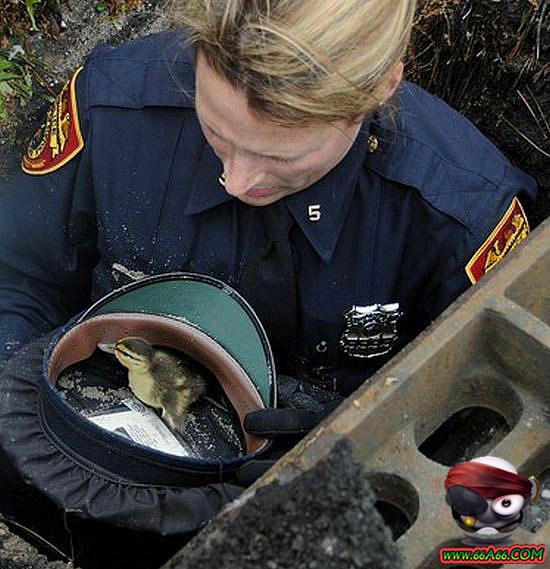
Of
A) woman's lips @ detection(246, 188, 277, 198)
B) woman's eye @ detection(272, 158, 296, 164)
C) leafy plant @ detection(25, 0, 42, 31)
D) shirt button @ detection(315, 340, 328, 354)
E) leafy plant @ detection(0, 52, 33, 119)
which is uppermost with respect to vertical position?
woman's eye @ detection(272, 158, 296, 164)

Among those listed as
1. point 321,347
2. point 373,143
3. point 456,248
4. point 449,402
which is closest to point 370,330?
point 321,347

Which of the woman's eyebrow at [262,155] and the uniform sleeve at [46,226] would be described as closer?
the woman's eyebrow at [262,155]

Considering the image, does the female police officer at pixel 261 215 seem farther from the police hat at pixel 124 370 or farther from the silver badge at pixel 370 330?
the police hat at pixel 124 370

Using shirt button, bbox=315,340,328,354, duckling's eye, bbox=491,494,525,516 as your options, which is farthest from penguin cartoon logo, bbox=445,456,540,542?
shirt button, bbox=315,340,328,354

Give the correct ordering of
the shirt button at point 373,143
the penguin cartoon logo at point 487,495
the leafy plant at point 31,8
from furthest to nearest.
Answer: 1. the leafy plant at point 31,8
2. the shirt button at point 373,143
3. the penguin cartoon logo at point 487,495

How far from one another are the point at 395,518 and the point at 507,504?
0.81 feet

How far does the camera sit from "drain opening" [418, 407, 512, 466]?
4.63ft

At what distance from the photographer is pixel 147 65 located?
193 centimetres

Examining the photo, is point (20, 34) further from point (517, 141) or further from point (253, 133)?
point (517, 141)

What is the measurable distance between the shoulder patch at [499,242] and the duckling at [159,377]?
0.52 meters

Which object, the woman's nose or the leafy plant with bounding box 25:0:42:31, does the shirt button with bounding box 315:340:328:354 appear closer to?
the woman's nose

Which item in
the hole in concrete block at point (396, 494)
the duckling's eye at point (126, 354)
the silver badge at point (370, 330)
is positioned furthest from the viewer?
the silver badge at point (370, 330)

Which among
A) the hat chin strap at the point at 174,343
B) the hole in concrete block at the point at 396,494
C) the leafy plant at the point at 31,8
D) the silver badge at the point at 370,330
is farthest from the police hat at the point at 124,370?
the leafy plant at the point at 31,8

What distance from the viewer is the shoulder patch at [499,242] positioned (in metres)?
1.89
